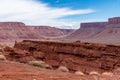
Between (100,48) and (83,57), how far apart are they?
2.64 m

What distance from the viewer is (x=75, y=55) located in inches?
1642

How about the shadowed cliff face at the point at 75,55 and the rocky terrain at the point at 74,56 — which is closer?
the rocky terrain at the point at 74,56

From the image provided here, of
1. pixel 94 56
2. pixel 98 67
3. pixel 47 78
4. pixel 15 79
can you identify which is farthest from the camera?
pixel 94 56

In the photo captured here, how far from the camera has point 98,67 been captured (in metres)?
36.2

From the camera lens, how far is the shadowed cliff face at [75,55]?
36.4m

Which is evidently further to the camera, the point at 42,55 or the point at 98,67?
the point at 42,55

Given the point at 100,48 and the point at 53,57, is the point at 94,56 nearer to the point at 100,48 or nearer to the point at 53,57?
the point at 100,48

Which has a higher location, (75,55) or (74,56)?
(75,55)

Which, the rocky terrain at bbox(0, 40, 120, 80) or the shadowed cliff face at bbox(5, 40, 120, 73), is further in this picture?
the shadowed cliff face at bbox(5, 40, 120, 73)

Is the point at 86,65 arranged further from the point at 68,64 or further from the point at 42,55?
the point at 42,55

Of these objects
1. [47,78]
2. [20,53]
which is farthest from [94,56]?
[47,78]

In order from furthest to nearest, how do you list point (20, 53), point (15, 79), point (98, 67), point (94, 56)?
point (20, 53) → point (94, 56) → point (98, 67) → point (15, 79)

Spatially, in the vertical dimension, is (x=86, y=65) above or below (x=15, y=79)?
below

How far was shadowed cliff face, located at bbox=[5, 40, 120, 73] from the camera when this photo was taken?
119 feet
